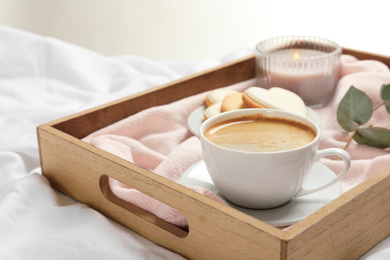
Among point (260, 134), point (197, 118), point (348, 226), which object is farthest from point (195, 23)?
point (348, 226)

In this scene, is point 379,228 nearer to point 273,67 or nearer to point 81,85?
point 273,67

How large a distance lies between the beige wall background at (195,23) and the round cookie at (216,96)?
1.38 m

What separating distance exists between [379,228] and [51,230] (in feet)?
1.21

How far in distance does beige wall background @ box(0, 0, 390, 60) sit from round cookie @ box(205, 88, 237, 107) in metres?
1.38

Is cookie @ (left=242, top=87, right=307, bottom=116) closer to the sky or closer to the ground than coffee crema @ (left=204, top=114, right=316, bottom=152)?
closer to the ground

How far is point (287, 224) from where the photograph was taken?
2.02 ft

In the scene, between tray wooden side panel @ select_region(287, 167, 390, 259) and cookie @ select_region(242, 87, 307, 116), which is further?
cookie @ select_region(242, 87, 307, 116)

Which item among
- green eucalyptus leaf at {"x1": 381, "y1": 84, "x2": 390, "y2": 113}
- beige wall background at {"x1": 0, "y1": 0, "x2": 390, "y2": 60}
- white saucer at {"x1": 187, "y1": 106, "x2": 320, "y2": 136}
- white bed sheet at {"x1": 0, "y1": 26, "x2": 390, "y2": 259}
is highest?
green eucalyptus leaf at {"x1": 381, "y1": 84, "x2": 390, "y2": 113}

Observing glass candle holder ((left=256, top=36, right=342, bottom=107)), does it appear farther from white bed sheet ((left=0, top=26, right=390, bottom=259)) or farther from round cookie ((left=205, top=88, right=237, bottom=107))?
white bed sheet ((left=0, top=26, right=390, bottom=259))

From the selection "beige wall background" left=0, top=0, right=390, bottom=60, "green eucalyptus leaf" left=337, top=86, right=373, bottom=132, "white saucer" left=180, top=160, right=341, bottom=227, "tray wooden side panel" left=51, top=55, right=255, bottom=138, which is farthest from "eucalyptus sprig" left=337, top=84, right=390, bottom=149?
"beige wall background" left=0, top=0, right=390, bottom=60

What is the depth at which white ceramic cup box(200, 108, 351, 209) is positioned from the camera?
597mm

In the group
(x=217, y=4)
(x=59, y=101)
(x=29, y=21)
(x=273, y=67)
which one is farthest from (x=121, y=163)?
(x=217, y=4)

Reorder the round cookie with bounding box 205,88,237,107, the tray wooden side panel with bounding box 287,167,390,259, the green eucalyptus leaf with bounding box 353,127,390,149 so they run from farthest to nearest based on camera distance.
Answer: the round cookie with bounding box 205,88,237,107 < the green eucalyptus leaf with bounding box 353,127,390,149 < the tray wooden side panel with bounding box 287,167,390,259

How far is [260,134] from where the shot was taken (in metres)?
0.66
